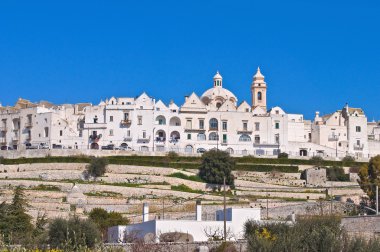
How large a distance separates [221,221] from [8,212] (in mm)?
10512

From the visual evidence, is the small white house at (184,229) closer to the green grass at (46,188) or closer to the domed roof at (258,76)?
the green grass at (46,188)

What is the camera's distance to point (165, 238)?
3681cm

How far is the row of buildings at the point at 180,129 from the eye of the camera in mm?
78312

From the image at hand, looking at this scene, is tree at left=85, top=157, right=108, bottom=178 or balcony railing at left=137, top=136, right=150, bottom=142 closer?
tree at left=85, top=157, right=108, bottom=178

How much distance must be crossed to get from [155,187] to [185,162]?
34.5 ft

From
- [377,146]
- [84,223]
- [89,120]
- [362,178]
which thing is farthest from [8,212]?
[377,146]

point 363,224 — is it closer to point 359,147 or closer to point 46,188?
point 46,188

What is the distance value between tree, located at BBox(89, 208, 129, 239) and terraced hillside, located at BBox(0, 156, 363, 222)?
1883 millimetres

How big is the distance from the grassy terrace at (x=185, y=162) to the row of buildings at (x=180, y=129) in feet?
14.4

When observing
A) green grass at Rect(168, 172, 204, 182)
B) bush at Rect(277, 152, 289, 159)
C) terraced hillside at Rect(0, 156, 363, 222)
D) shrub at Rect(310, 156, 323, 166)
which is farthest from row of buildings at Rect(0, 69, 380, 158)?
green grass at Rect(168, 172, 204, 182)

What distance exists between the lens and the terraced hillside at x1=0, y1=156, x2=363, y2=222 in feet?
179

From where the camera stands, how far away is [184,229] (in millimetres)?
38500

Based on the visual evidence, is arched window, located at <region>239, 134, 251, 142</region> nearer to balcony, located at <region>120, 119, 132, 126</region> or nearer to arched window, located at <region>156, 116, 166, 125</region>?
arched window, located at <region>156, 116, 166, 125</region>

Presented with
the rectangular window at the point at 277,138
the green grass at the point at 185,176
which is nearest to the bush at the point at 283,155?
the rectangular window at the point at 277,138
